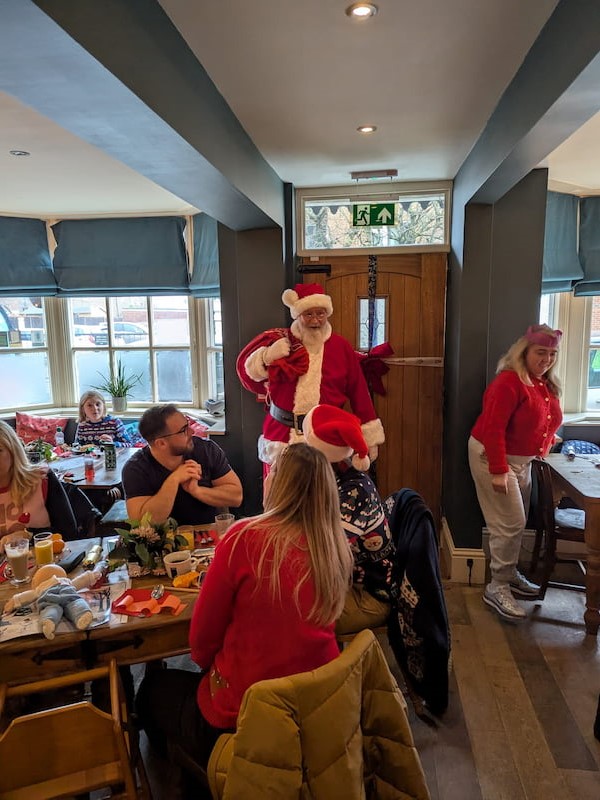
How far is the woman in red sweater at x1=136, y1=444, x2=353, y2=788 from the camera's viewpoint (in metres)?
1.35

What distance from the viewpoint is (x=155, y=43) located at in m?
1.63

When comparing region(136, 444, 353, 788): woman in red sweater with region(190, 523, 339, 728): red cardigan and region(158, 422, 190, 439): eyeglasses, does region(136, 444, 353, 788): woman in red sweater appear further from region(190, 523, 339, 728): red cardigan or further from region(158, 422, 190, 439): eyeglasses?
region(158, 422, 190, 439): eyeglasses

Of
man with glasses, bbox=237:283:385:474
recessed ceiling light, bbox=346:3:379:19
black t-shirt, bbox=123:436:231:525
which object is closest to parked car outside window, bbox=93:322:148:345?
man with glasses, bbox=237:283:385:474

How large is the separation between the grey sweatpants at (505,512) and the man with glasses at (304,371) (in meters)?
0.66

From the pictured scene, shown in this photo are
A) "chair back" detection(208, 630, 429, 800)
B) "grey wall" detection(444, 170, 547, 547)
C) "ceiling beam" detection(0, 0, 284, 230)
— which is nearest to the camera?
"chair back" detection(208, 630, 429, 800)

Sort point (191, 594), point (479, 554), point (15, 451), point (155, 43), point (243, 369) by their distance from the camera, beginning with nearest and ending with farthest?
1. point (155, 43)
2. point (191, 594)
3. point (15, 451)
4. point (243, 369)
5. point (479, 554)

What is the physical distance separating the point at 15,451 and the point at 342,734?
5.65ft

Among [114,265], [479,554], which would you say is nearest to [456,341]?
[479,554]

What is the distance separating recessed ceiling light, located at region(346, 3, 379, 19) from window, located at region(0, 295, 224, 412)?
3724mm

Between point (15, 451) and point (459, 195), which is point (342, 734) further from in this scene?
point (459, 195)

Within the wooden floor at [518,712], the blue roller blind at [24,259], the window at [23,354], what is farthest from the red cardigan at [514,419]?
the window at [23,354]

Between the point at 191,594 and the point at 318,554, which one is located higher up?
the point at 318,554

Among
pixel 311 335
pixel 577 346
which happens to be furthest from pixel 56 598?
pixel 577 346

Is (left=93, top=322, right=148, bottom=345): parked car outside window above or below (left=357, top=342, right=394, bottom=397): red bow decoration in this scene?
above
